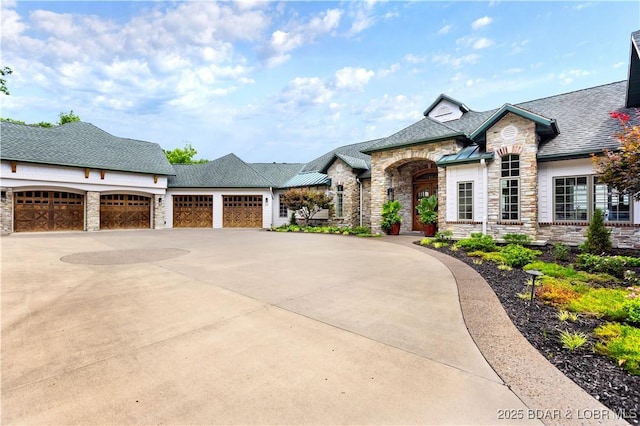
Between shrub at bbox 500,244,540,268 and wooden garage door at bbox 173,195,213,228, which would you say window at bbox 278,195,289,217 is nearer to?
wooden garage door at bbox 173,195,213,228

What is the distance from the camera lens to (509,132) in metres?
10.8

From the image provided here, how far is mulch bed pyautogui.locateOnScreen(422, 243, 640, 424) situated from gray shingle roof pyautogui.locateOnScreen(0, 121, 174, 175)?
76.5 ft

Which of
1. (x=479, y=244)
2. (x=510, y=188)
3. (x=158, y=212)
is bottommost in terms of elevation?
(x=479, y=244)

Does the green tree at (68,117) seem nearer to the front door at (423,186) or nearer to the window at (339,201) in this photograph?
the window at (339,201)

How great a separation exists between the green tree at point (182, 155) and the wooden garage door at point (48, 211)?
24653mm

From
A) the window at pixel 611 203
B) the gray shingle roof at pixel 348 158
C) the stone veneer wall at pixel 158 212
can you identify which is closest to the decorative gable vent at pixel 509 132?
the window at pixel 611 203

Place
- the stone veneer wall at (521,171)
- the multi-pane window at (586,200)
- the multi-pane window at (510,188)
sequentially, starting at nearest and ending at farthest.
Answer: the multi-pane window at (586,200), the stone veneer wall at (521,171), the multi-pane window at (510,188)

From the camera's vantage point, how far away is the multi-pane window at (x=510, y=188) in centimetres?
1064

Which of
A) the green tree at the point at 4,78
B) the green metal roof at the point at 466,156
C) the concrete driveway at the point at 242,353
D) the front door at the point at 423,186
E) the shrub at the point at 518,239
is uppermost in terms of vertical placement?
the green tree at the point at 4,78

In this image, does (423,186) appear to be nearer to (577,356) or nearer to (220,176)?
(577,356)

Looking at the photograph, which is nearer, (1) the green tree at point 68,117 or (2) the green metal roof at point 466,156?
(2) the green metal roof at point 466,156

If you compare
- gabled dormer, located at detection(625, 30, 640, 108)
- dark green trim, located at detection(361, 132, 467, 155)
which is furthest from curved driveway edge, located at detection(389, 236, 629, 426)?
dark green trim, located at detection(361, 132, 467, 155)

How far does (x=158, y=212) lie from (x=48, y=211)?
617 centimetres

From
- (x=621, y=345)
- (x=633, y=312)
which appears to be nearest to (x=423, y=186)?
(x=633, y=312)
